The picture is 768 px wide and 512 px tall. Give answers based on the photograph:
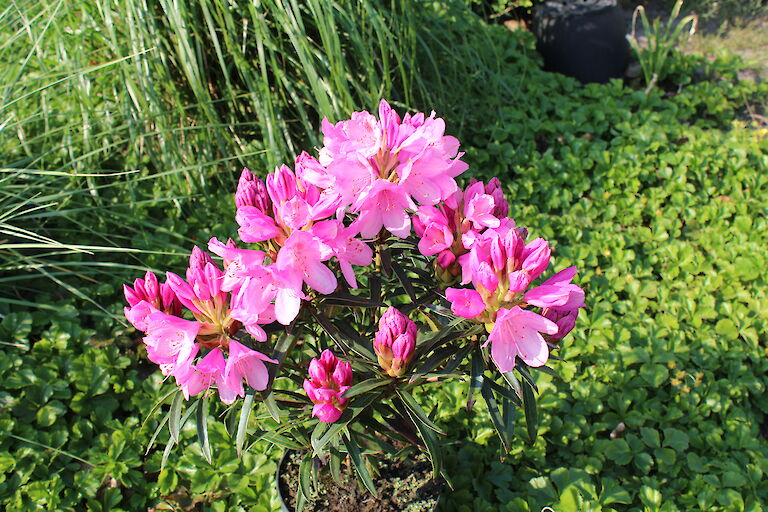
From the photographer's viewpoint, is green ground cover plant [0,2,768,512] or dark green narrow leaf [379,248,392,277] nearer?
dark green narrow leaf [379,248,392,277]

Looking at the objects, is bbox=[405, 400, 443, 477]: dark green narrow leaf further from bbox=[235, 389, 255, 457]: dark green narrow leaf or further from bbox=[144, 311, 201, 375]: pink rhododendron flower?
bbox=[144, 311, 201, 375]: pink rhododendron flower

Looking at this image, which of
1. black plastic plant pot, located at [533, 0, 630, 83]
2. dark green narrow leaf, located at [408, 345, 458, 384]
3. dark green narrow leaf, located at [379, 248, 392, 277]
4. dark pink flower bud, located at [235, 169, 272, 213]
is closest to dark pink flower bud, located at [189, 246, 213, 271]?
dark pink flower bud, located at [235, 169, 272, 213]

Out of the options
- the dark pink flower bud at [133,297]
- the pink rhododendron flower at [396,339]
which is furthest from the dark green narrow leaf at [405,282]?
the dark pink flower bud at [133,297]

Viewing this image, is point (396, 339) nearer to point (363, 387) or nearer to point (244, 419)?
point (363, 387)

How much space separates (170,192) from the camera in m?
2.54

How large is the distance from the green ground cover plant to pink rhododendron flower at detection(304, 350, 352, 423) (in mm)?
425

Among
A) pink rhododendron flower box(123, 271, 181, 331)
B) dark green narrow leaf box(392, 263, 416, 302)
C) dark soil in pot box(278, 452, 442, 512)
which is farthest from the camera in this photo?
dark soil in pot box(278, 452, 442, 512)

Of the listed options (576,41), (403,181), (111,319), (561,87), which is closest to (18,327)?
(111,319)

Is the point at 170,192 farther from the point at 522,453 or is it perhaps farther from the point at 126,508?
the point at 522,453

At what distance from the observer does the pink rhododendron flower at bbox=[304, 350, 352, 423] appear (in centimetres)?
110

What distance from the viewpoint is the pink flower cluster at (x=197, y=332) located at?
3.23ft

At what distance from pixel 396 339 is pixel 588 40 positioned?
3360 millimetres

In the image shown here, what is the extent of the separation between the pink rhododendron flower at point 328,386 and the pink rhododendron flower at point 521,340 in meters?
0.27

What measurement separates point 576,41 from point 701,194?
1.45 meters
